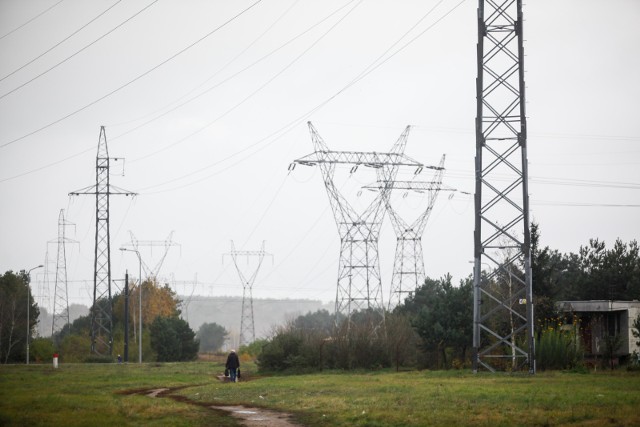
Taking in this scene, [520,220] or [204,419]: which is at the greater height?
[520,220]

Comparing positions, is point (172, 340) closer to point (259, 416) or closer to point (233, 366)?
point (233, 366)

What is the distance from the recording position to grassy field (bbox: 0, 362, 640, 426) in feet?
72.6

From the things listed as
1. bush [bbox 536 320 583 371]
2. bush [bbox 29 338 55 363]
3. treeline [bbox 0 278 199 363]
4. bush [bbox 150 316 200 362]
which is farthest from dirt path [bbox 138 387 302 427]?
bush [bbox 150 316 200 362]

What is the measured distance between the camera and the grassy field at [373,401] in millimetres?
22141

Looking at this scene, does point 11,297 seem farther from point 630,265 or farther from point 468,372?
point 468,372

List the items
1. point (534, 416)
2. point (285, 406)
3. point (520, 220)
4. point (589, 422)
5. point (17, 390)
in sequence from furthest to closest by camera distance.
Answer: point (520, 220), point (17, 390), point (285, 406), point (534, 416), point (589, 422)

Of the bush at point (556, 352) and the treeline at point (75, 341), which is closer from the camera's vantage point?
the bush at point (556, 352)

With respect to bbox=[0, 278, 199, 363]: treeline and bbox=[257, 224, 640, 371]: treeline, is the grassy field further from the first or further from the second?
bbox=[0, 278, 199, 363]: treeline

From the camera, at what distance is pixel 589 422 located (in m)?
19.9

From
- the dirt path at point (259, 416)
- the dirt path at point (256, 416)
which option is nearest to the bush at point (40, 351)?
the dirt path at point (256, 416)

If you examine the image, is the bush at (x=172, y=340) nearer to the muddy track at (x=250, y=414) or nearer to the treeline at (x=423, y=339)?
the treeline at (x=423, y=339)

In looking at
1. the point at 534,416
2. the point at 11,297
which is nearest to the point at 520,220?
the point at 534,416

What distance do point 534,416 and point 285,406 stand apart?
360 inches

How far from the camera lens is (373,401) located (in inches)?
1070
